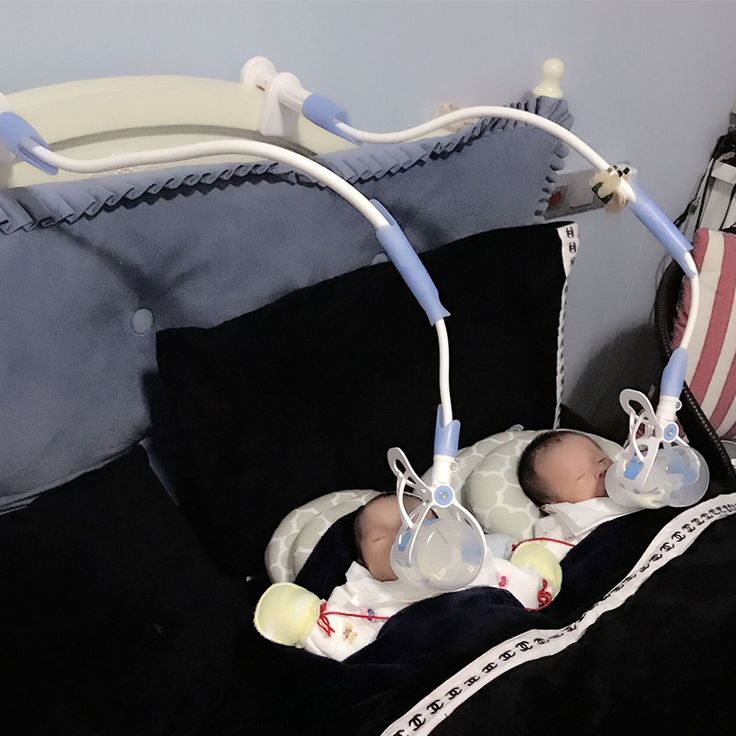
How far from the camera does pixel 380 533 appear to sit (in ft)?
3.29

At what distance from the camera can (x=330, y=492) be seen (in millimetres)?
1082

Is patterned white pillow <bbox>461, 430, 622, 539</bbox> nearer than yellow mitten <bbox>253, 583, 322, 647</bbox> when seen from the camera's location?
No

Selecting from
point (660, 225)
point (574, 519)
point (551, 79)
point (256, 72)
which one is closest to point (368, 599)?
point (574, 519)

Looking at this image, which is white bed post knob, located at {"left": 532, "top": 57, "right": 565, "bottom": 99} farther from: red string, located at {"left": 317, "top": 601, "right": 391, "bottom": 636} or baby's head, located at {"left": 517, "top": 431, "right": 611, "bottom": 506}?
red string, located at {"left": 317, "top": 601, "right": 391, "bottom": 636}

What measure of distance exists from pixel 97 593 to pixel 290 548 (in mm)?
270

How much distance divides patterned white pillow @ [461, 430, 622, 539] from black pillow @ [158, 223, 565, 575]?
6 centimetres

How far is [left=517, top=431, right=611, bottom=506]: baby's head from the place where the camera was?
1.17 m

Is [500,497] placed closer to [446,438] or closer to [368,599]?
[368,599]

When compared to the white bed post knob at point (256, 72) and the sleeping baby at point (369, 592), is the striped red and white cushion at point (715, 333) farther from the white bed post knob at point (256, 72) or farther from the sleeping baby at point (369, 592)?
the white bed post knob at point (256, 72)

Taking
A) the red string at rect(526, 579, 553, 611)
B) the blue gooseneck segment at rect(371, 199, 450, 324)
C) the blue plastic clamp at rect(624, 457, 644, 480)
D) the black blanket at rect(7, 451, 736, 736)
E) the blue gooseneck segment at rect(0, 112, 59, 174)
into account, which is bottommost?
the red string at rect(526, 579, 553, 611)

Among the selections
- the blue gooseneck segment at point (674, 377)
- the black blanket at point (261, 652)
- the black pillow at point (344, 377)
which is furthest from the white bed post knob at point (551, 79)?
the black blanket at point (261, 652)

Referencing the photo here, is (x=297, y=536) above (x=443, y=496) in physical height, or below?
below

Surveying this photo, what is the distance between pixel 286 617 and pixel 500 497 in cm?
39

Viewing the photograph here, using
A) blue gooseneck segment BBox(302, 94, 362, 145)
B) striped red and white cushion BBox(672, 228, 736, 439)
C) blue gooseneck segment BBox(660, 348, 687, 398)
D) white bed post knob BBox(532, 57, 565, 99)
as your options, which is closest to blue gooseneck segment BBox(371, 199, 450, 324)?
blue gooseneck segment BBox(302, 94, 362, 145)
